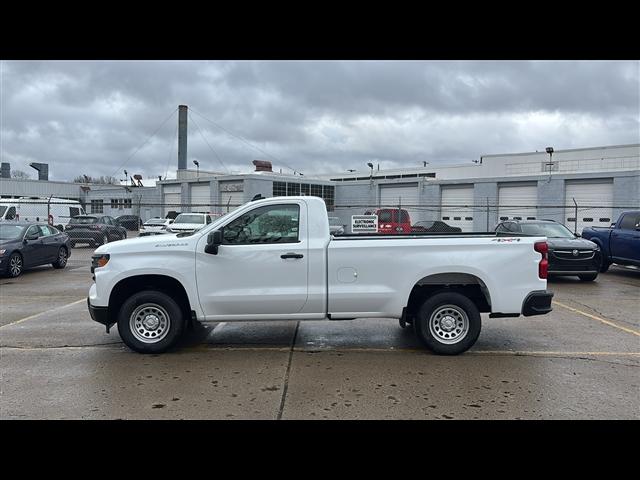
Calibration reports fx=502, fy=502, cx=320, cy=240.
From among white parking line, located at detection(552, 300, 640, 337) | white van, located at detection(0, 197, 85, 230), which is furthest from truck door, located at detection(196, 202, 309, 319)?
white van, located at detection(0, 197, 85, 230)

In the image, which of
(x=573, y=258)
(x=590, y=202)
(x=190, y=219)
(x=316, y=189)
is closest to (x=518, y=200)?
(x=590, y=202)

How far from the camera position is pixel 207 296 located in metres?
6.04

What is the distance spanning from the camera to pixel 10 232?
1391 centimetres

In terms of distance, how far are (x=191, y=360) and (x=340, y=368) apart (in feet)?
5.81

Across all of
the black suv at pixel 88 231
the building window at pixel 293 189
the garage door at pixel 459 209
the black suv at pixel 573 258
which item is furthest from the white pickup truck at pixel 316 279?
the building window at pixel 293 189

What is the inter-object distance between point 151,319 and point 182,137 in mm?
50977

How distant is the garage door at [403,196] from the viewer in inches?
1458

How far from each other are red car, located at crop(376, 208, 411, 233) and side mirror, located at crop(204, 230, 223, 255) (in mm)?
19720

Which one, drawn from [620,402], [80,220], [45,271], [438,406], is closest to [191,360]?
[438,406]

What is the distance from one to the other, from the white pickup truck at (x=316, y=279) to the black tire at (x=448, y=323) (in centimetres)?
1

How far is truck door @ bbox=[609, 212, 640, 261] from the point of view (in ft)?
43.4

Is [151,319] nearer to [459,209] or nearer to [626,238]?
[626,238]

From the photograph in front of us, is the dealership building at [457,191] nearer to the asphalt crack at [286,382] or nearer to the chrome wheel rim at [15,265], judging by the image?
the chrome wheel rim at [15,265]

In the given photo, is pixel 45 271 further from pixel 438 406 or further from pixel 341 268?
pixel 438 406
